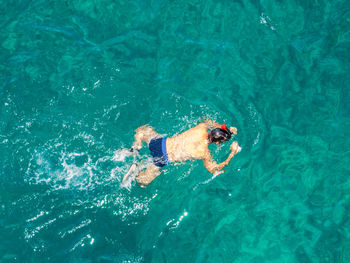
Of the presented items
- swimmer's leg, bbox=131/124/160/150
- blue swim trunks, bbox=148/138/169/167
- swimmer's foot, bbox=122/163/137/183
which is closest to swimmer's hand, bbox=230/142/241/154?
blue swim trunks, bbox=148/138/169/167

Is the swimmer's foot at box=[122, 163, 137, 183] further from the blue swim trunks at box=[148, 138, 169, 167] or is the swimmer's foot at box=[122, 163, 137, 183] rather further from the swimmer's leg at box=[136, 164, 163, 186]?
the blue swim trunks at box=[148, 138, 169, 167]

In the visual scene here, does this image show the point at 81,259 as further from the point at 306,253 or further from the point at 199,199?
the point at 306,253

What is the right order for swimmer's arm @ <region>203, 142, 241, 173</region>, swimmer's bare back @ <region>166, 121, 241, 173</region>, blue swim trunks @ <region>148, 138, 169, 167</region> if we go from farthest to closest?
blue swim trunks @ <region>148, 138, 169, 167</region>
swimmer's arm @ <region>203, 142, 241, 173</region>
swimmer's bare back @ <region>166, 121, 241, 173</region>

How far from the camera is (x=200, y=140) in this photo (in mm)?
6430

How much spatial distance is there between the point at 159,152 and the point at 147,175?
0.59 metres

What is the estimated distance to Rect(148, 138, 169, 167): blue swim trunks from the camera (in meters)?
6.79

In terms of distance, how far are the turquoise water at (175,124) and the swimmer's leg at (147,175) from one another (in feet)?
0.84

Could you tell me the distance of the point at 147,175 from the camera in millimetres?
6977

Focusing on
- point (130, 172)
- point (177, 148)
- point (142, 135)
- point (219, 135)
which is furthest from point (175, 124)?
point (219, 135)

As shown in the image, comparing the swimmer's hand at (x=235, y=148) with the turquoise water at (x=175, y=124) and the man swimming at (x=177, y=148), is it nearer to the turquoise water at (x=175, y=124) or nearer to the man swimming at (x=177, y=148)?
the man swimming at (x=177, y=148)

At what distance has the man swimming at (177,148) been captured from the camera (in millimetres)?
6465

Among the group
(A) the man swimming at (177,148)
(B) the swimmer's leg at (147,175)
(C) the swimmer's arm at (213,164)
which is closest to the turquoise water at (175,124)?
(B) the swimmer's leg at (147,175)

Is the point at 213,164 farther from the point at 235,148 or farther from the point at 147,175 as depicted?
the point at 147,175

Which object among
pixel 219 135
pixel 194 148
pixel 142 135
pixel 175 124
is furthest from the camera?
pixel 175 124
